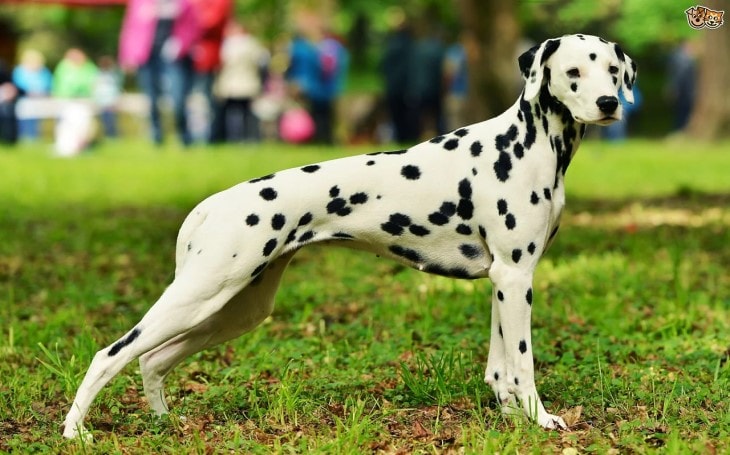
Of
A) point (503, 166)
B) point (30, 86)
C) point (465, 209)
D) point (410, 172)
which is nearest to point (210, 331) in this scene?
point (410, 172)

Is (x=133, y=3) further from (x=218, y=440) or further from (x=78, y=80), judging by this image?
(x=218, y=440)

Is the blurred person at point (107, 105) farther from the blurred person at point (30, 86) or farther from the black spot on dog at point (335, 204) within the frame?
the black spot on dog at point (335, 204)

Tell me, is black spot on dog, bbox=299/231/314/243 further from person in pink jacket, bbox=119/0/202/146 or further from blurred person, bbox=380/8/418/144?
blurred person, bbox=380/8/418/144

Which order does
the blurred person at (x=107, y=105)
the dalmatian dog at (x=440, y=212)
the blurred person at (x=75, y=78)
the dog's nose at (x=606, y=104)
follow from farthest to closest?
the blurred person at (x=107, y=105) → the blurred person at (x=75, y=78) → the dalmatian dog at (x=440, y=212) → the dog's nose at (x=606, y=104)

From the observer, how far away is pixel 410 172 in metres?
5.01

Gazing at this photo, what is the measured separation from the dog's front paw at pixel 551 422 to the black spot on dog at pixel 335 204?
4.04ft

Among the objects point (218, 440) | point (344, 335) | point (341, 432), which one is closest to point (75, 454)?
point (218, 440)

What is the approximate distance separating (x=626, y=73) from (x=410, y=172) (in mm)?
1015

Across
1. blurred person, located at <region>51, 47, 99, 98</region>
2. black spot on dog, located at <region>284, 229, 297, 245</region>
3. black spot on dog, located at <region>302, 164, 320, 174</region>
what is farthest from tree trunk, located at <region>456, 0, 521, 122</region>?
black spot on dog, located at <region>284, 229, 297, 245</region>

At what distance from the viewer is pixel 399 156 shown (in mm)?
5066

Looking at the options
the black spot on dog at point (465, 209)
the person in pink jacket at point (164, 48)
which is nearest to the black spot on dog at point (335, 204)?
the black spot on dog at point (465, 209)

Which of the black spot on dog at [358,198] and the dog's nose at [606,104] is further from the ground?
the dog's nose at [606,104]

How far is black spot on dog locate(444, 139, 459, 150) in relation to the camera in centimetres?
509

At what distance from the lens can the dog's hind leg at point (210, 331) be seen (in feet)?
17.1
